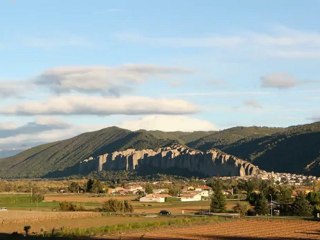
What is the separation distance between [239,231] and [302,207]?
123 feet

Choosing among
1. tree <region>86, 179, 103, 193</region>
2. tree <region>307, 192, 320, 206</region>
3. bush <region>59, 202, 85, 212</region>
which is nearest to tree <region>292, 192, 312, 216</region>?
tree <region>307, 192, 320, 206</region>

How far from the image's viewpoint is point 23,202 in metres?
132

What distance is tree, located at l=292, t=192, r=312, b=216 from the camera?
9312 cm

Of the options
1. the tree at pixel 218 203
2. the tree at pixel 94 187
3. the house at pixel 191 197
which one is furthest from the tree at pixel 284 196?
the tree at pixel 94 187

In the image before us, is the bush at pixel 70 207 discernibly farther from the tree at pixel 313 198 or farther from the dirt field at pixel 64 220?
the tree at pixel 313 198

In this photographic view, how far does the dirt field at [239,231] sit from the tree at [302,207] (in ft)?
79.2

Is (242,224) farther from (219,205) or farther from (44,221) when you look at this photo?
(219,205)

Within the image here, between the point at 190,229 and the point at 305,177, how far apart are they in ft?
463

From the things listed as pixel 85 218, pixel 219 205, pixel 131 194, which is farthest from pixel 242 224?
pixel 131 194

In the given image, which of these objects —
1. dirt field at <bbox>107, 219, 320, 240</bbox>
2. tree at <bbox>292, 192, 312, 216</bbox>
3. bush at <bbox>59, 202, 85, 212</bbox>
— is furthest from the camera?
bush at <bbox>59, 202, 85, 212</bbox>

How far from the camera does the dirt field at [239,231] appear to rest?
5319cm

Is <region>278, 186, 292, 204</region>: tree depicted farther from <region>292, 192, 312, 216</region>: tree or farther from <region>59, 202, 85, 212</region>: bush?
<region>59, 202, 85, 212</region>: bush

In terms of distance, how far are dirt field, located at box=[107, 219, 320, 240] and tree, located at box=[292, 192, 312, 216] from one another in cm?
2413

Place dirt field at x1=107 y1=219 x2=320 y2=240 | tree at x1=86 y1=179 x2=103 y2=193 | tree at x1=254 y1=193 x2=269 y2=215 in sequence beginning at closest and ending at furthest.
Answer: dirt field at x1=107 y1=219 x2=320 y2=240 < tree at x1=254 y1=193 x2=269 y2=215 < tree at x1=86 y1=179 x2=103 y2=193
